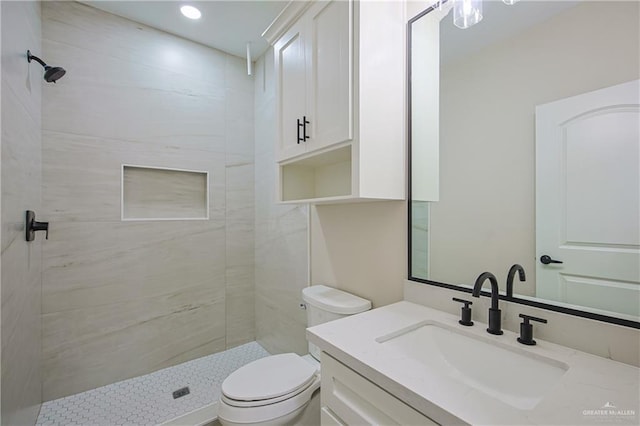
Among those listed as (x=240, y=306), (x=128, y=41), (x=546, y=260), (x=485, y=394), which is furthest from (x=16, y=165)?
(x=546, y=260)

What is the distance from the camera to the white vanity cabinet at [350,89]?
1.16 m

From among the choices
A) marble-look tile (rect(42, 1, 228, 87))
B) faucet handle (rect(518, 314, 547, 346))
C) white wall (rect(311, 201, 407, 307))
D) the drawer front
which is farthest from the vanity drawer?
marble-look tile (rect(42, 1, 228, 87))

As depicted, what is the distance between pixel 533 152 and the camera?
0.98 meters

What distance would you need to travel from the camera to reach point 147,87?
2113 mm

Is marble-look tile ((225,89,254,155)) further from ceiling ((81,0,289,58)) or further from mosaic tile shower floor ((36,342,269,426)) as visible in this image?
mosaic tile shower floor ((36,342,269,426))

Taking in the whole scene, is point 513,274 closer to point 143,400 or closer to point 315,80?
point 315,80

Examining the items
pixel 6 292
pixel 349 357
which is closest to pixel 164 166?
pixel 6 292

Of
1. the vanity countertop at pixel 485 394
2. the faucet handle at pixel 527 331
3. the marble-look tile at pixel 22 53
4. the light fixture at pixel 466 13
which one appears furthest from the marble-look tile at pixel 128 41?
the faucet handle at pixel 527 331

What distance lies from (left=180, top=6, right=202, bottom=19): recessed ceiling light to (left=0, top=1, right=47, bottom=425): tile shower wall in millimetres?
779

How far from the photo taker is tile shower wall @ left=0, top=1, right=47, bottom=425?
114cm

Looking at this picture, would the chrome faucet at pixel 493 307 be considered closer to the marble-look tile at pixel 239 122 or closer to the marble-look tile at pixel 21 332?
the marble-look tile at pixel 21 332

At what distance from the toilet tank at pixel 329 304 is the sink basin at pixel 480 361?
394 millimetres

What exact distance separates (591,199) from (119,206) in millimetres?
2488

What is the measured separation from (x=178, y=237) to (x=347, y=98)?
1.75 metres
